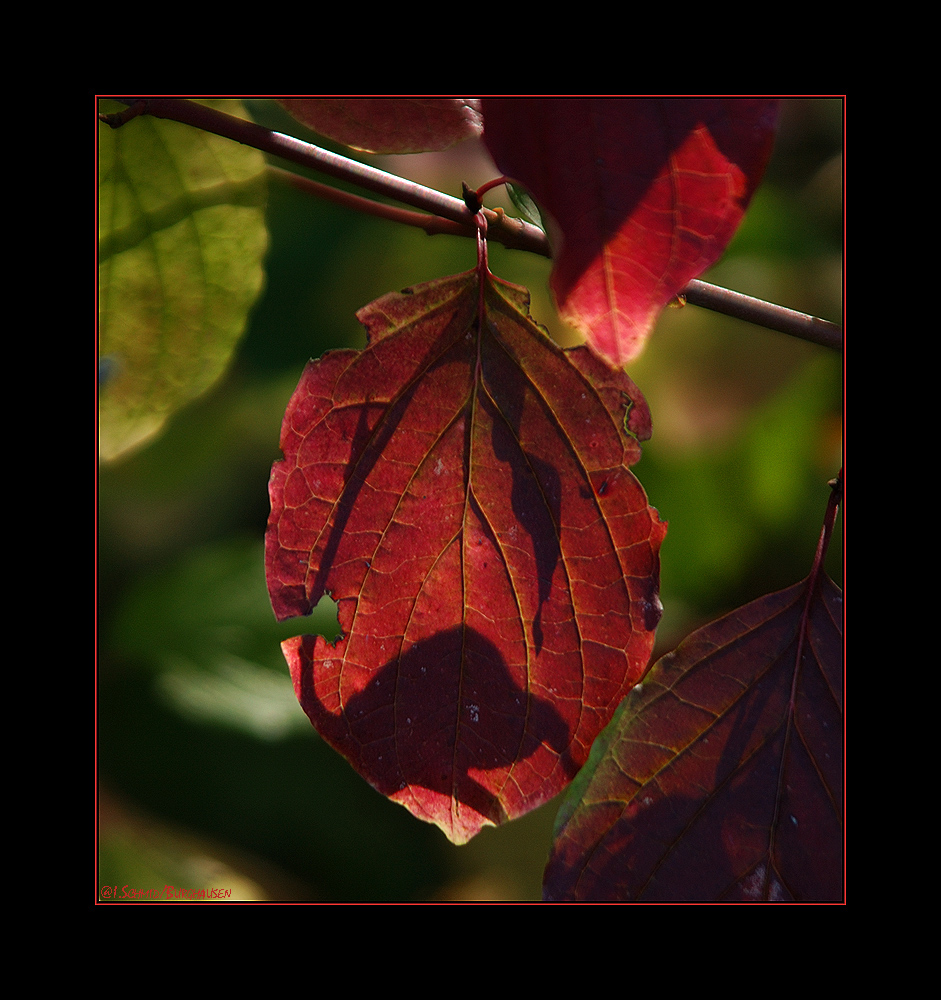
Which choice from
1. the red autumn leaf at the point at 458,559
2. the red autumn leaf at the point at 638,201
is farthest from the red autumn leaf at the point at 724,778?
the red autumn leaf at the point at 638,201

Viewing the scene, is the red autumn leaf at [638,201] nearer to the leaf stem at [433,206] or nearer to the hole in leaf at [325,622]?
the leaf stem at [433,206]

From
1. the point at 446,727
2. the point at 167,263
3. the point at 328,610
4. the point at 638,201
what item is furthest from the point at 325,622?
the point at 638,201

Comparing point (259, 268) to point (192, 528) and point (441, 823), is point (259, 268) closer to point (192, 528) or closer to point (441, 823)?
point (441, 823)

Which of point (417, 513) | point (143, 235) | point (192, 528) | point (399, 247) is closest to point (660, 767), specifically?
point (417, 513)

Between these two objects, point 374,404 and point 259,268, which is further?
point 259,268

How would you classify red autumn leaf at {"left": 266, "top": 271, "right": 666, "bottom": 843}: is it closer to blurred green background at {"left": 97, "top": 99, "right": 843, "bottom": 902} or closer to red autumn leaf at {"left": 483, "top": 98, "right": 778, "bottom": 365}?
red autumn leaf at {"left": 483, "top": 98, "right": 778, "bottom": 365}

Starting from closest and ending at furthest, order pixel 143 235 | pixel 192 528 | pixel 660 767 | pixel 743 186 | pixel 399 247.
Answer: pixel 743 186, pixel 660 767, pixel 143 235, pixel 399 247, pixel 192 528
